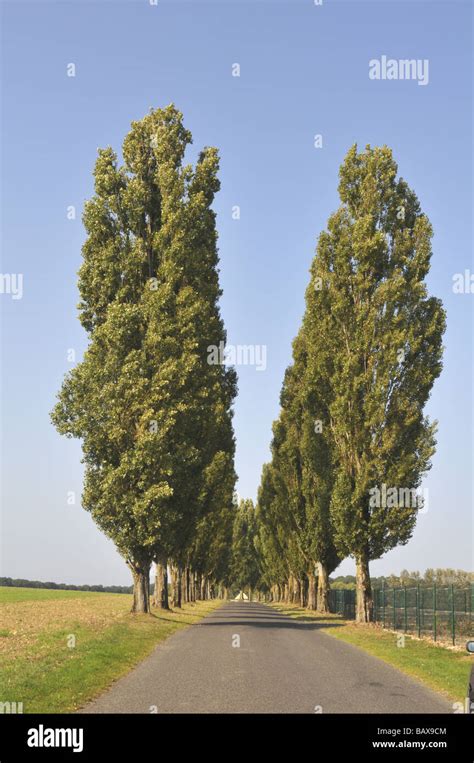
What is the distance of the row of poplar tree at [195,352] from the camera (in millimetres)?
30484

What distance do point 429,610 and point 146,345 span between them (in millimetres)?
16301

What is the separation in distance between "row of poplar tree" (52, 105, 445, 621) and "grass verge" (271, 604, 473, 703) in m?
5.41

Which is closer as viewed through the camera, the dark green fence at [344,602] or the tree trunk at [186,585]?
the dark green fence at [344,602]

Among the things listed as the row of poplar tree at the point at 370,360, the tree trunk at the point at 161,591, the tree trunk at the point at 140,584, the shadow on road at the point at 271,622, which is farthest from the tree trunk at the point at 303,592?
the tree trunk at the point at 140,584

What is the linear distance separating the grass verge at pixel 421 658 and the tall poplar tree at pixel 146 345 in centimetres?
884

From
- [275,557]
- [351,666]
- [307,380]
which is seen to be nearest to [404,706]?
[351,666]

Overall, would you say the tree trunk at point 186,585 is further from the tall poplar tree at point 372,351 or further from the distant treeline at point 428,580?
the tall poplar tree at point 372,351

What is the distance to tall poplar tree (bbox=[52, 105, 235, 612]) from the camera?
1180 inches

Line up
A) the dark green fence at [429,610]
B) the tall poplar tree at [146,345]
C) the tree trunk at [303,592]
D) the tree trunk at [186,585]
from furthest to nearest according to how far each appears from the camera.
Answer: the tree trunk at [303,592]
the tree trunk at [186,585]
the tall poplar tree at [146,345]
the dark green fence at [429,610]

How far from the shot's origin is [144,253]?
34219 mm

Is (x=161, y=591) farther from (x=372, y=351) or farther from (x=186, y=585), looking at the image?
(x=186, y=585)
